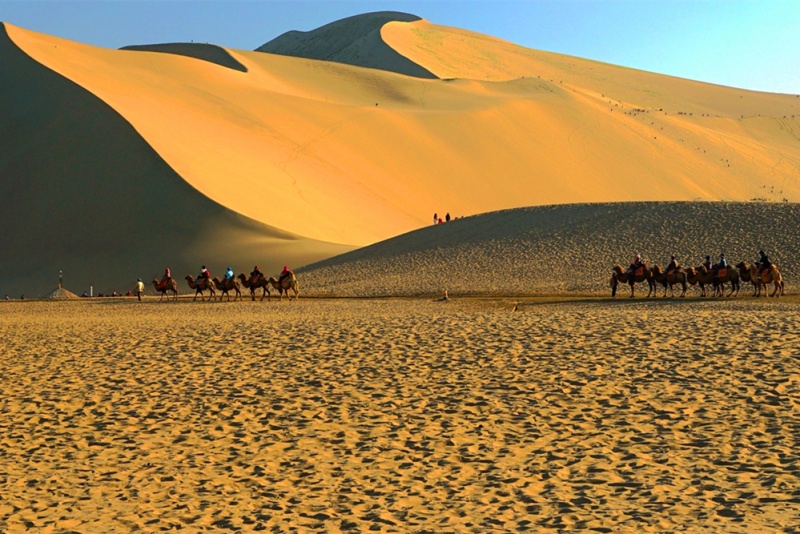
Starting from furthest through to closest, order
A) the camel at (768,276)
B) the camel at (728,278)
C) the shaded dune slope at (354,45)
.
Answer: the shaded dune slope at (354,45) < the camel at (728,278) < the camel at (768,276)

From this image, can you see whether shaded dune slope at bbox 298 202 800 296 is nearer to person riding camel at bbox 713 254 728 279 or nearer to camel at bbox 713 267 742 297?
camel at bbox 713 267 742 297

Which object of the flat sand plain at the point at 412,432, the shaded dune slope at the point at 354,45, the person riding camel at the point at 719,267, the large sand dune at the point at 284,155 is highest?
the shaded dune slope at the point at 354,45

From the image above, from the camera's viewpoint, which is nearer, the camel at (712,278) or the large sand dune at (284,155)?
the camel at (712,278)

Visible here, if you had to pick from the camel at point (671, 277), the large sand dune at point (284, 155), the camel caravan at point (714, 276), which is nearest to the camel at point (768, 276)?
the camel caravan at point (714, 276)

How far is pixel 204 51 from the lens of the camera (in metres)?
93.6

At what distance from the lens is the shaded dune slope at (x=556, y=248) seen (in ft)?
115

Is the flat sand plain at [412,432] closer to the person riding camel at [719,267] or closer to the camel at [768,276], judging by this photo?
the camel at [768,276]

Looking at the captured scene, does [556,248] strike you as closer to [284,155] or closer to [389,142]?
[284,155]

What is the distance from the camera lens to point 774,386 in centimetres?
1173

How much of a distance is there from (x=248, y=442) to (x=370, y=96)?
73.9 meters

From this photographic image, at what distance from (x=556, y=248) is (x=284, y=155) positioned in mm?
27741

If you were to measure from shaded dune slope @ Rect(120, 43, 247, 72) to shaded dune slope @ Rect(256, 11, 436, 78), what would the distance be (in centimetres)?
2150

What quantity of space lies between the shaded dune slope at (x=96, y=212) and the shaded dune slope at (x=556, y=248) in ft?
22.4

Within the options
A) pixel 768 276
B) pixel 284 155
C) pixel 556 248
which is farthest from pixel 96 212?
pixel 768 276
